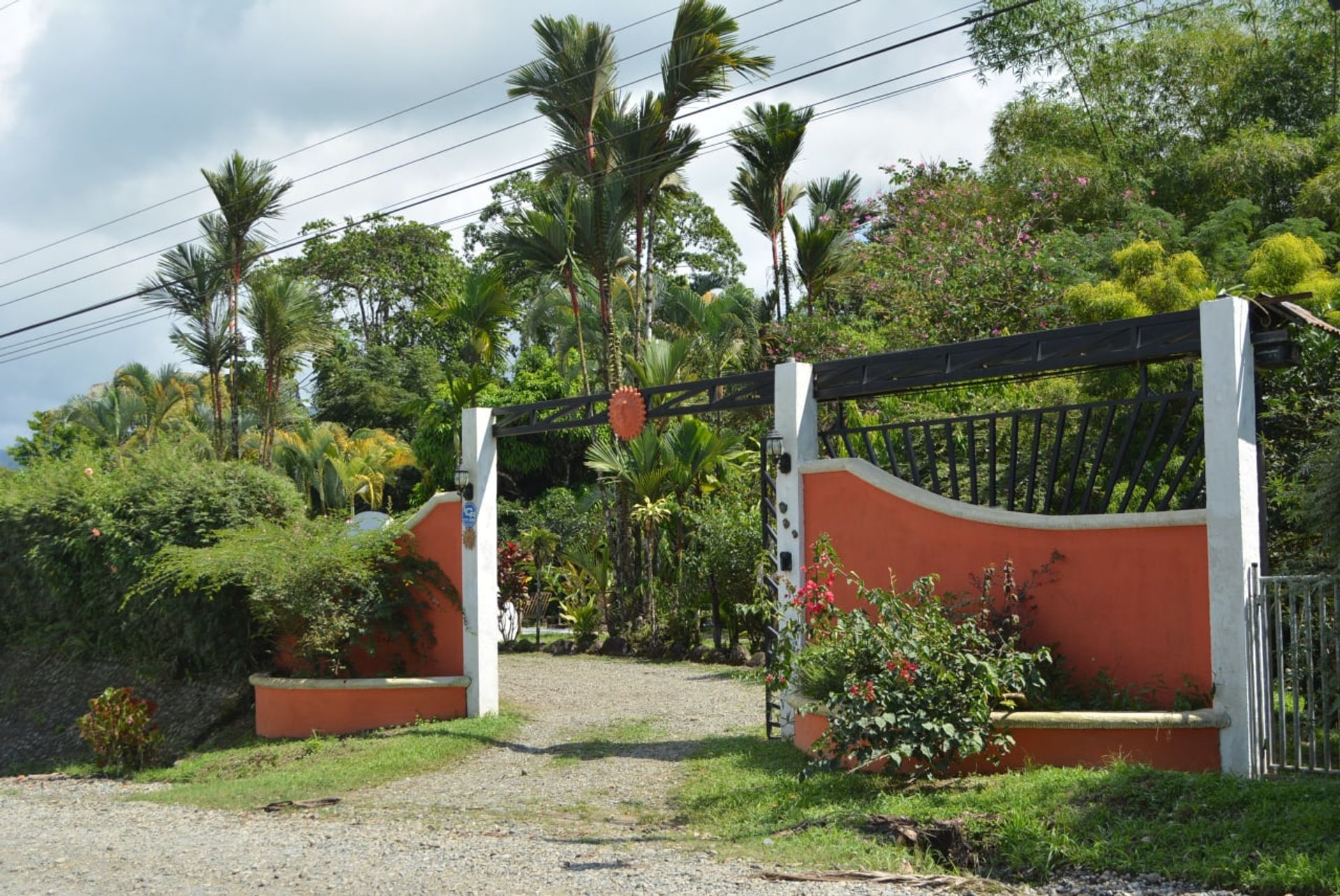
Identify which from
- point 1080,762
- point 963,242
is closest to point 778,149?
point 963,242

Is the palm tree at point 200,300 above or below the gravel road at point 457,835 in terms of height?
above

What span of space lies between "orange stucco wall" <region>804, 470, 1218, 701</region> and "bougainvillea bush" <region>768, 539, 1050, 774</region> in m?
0.42

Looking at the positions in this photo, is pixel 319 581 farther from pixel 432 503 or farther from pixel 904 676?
pixel 904 676

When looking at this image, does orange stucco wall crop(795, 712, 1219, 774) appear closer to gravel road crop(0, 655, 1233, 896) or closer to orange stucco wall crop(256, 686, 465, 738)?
gravel road crop(0, 655, 1233, 896)

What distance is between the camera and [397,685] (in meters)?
12.6

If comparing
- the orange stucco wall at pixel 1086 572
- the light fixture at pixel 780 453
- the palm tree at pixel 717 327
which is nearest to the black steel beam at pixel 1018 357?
the light fixture at pixel 780 453

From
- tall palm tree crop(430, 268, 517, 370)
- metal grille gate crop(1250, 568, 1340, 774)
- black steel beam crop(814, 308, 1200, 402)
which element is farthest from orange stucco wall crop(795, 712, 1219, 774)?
tall palm tree crop(430, 268, 517, 370)

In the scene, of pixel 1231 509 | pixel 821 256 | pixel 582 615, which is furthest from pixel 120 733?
pixel 821 256

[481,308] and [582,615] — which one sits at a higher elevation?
[481,308]

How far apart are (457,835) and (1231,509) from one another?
220 inches

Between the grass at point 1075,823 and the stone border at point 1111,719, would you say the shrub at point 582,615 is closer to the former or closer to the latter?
the grass at point 1075,823

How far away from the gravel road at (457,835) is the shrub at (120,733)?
0.34 m

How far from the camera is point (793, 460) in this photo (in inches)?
413

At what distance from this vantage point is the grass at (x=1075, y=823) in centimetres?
609
